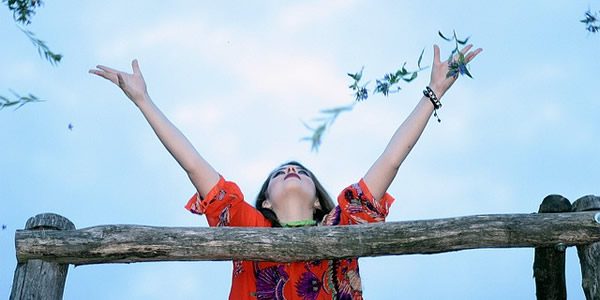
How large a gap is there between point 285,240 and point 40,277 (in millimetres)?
1261

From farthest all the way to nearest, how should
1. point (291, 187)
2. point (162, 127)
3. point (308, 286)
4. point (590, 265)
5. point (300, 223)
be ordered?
1. point (291, 187)
2. point (300, 223)
3. point (308, 286)
4. point (162, 127)
5. point (590, 265)

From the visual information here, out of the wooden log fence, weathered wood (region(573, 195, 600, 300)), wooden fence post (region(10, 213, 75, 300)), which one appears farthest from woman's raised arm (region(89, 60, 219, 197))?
weathered wood (region(573, 195, 600, 300))

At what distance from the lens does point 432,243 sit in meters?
4.48

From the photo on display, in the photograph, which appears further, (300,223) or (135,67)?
(300,223)

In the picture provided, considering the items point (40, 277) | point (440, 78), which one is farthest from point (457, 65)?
point (40, 277)

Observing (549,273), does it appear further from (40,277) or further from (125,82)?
(40,277)

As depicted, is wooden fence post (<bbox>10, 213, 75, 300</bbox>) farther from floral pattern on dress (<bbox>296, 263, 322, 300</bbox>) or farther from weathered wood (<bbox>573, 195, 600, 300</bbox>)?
weathered wood (<bbox>573, 195, 600, 300</bbox>)

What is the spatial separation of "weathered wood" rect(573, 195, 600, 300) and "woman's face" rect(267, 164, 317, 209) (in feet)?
5.49

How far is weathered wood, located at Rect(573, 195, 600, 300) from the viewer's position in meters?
4.55

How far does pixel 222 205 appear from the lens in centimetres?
512

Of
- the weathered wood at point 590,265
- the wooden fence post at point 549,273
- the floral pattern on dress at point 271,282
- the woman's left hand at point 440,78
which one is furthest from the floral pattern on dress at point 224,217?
the weathered wood at point 590,265

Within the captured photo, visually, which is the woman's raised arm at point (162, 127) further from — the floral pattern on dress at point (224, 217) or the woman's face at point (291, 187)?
the woman's face at point (291, 187)

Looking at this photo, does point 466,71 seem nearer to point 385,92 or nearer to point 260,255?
point 385,92

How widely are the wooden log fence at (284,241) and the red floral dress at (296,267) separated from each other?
1.85 ft
